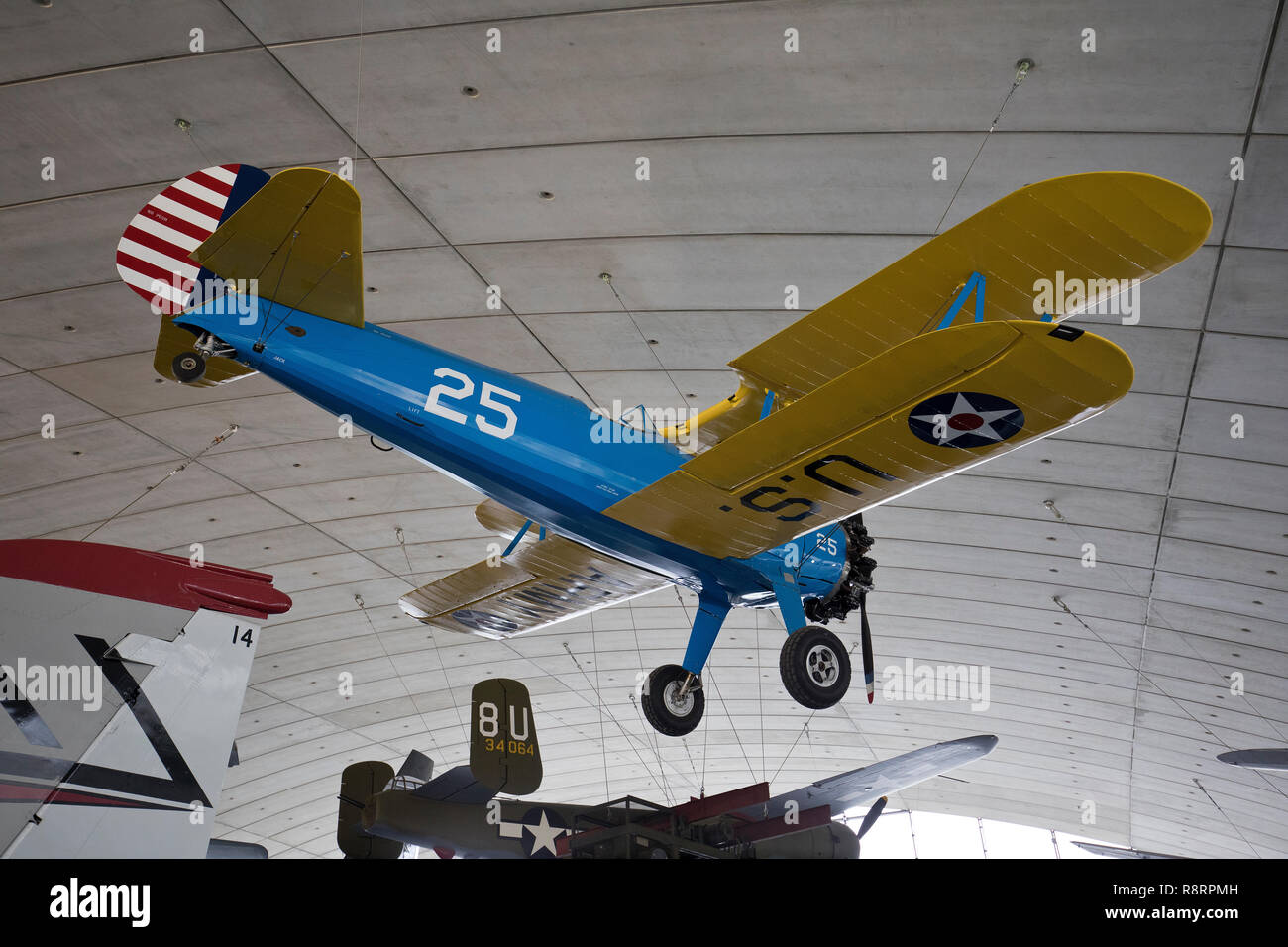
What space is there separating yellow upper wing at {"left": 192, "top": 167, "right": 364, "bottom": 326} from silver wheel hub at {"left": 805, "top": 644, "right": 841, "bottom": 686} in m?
4.55

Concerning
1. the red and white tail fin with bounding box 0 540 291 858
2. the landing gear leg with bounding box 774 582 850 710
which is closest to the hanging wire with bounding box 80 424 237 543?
the landing gear leg with bounding box 774 582 850 710

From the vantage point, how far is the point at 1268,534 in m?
14.0

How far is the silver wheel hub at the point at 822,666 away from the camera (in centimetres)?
810

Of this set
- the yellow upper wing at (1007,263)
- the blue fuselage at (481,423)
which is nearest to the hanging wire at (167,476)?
the blue fuselage at (481,423)

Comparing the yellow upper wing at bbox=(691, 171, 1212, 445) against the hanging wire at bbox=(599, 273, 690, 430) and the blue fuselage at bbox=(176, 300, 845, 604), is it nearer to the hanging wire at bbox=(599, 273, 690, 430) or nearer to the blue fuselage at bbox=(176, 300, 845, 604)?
the blue fuselage at bbox=(176, 300, 845, 604)

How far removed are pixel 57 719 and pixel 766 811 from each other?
26.1ft

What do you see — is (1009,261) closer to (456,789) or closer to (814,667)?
(814,667)

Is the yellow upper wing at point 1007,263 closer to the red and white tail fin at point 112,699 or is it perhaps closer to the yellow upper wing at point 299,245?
the yellow upper wing at point 299,245

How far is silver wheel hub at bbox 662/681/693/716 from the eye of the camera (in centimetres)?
863

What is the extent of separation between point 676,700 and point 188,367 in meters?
4.83

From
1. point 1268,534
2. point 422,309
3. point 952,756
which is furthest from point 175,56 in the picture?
point 1268,534

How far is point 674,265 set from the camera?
1114 cm

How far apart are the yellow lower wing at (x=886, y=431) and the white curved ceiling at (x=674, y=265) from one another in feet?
11.3
